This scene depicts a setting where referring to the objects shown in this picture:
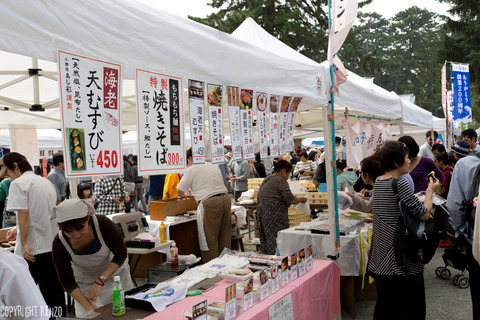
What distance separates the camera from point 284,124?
407 centimetres

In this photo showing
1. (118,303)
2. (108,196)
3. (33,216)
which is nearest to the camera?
(118,303)

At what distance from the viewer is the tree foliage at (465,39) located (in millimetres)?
20453

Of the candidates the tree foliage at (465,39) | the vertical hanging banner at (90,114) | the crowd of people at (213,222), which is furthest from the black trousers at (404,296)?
the tree foliage at (465,39)

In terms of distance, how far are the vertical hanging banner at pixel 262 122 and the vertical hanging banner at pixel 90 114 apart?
1.52m

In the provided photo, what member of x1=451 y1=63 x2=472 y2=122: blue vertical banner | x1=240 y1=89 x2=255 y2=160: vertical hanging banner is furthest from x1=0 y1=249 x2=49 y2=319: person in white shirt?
x1=451 y1=63 x2=472 y2=122: blue vertical banner

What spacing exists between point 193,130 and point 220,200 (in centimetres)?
292

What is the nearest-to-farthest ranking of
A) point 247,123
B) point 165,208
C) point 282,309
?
point 282,309 → point 247,123 → point 165,208

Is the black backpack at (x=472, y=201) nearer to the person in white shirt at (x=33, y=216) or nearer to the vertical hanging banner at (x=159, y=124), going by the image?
the vertical hanging banner at (x=159, y=124)

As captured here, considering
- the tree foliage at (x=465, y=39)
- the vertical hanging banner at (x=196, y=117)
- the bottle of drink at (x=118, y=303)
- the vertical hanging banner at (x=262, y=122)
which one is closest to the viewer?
the bottle of drink at (x=118, y=303)

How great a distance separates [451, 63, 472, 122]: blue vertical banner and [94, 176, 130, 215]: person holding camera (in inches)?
376

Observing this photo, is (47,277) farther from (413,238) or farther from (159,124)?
(413,238)

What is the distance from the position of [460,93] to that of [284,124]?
9442mm

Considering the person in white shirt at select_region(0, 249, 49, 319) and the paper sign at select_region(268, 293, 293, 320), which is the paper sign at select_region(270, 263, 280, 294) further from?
the person in white shirt at select_region(0, 249, 49, 319)

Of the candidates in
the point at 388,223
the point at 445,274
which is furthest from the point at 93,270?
the point at 445,274
